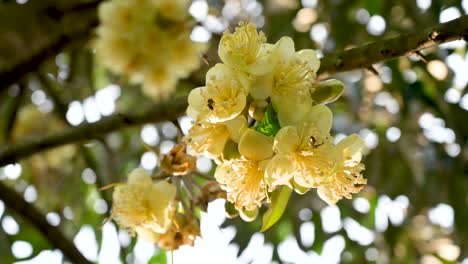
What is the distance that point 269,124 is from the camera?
0.83 meters

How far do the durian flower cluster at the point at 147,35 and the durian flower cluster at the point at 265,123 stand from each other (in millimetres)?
625

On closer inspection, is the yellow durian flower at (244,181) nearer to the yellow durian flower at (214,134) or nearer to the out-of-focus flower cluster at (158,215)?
the yellow durian flower at (214,134)

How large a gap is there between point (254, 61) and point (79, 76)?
122cm

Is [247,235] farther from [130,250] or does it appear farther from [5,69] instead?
[5,69]

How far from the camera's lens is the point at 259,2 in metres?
1.93

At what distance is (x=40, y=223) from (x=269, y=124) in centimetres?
79

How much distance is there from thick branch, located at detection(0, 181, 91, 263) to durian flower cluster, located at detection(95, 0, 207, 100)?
34 cm

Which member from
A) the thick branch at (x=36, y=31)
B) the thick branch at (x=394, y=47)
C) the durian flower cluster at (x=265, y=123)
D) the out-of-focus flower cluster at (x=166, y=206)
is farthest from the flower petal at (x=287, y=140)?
the thick branch at (x=36, y=31)

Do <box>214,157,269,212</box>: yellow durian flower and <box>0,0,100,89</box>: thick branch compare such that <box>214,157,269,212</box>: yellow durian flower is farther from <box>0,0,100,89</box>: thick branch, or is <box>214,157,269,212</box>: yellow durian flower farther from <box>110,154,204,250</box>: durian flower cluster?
<box>0,0,100,89</box>: thick branch

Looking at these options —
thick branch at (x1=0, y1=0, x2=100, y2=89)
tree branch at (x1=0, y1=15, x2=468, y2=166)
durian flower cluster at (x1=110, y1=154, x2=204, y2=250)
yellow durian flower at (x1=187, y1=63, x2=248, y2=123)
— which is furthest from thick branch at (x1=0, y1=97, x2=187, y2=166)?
thick branch at (x1=0, y1=0, x2=100, y2=89)

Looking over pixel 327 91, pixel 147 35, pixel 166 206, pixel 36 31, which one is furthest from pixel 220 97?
pixel 36 31

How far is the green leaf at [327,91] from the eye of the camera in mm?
848

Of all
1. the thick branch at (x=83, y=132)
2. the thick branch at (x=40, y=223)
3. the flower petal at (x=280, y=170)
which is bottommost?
the thick branch at (x=40, y=223)

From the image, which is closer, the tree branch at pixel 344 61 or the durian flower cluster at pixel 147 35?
the tree branch at pixel 344 61
